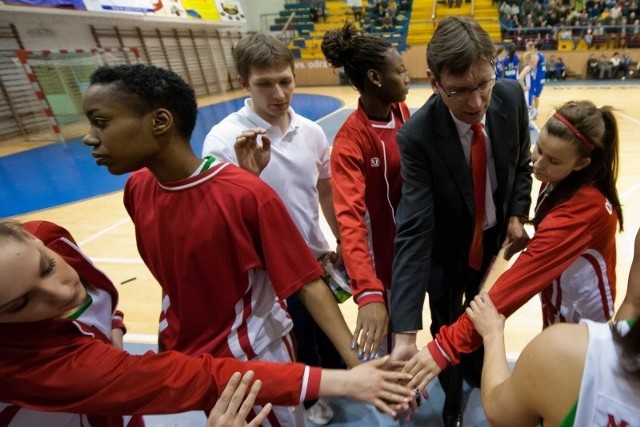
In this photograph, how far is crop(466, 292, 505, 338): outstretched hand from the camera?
54.2 inches

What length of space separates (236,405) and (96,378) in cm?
35

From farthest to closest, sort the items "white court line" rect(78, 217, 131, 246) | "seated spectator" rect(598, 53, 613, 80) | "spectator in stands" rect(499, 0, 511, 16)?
"spectator in stands" rect(499, 0, 511, 16)
"seated spectator" rect(598, 53, 613, 80)
"white court line" rect(78, 217, 131, 246)

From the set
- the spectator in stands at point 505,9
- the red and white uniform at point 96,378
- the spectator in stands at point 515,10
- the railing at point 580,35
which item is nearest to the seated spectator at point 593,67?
the railing at point 580,35

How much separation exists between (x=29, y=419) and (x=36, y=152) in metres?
9.92

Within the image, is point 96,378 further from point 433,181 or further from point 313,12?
point 313,12

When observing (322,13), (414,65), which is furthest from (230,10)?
(414,65)

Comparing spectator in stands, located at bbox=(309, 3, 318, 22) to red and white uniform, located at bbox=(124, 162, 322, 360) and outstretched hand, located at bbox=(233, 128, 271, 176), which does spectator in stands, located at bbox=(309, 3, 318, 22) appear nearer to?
outstretched hand, located at bbox=(233, 128, 271, 176)

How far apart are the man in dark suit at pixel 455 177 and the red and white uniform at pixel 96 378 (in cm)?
49

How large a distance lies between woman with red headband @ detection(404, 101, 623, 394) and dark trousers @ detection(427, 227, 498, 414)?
38 cm

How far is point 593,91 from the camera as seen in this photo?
11.7 metres

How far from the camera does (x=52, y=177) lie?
7160 mm

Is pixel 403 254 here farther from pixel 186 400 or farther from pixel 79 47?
pixel 79 47

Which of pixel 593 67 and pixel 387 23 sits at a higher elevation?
pixel 387 23

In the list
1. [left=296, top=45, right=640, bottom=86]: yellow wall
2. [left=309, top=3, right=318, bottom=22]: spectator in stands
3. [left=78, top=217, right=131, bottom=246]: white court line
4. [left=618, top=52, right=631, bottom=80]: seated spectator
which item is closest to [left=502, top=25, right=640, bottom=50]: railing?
[left=296, top=45, right=640, bottom=86]: yellow wall
